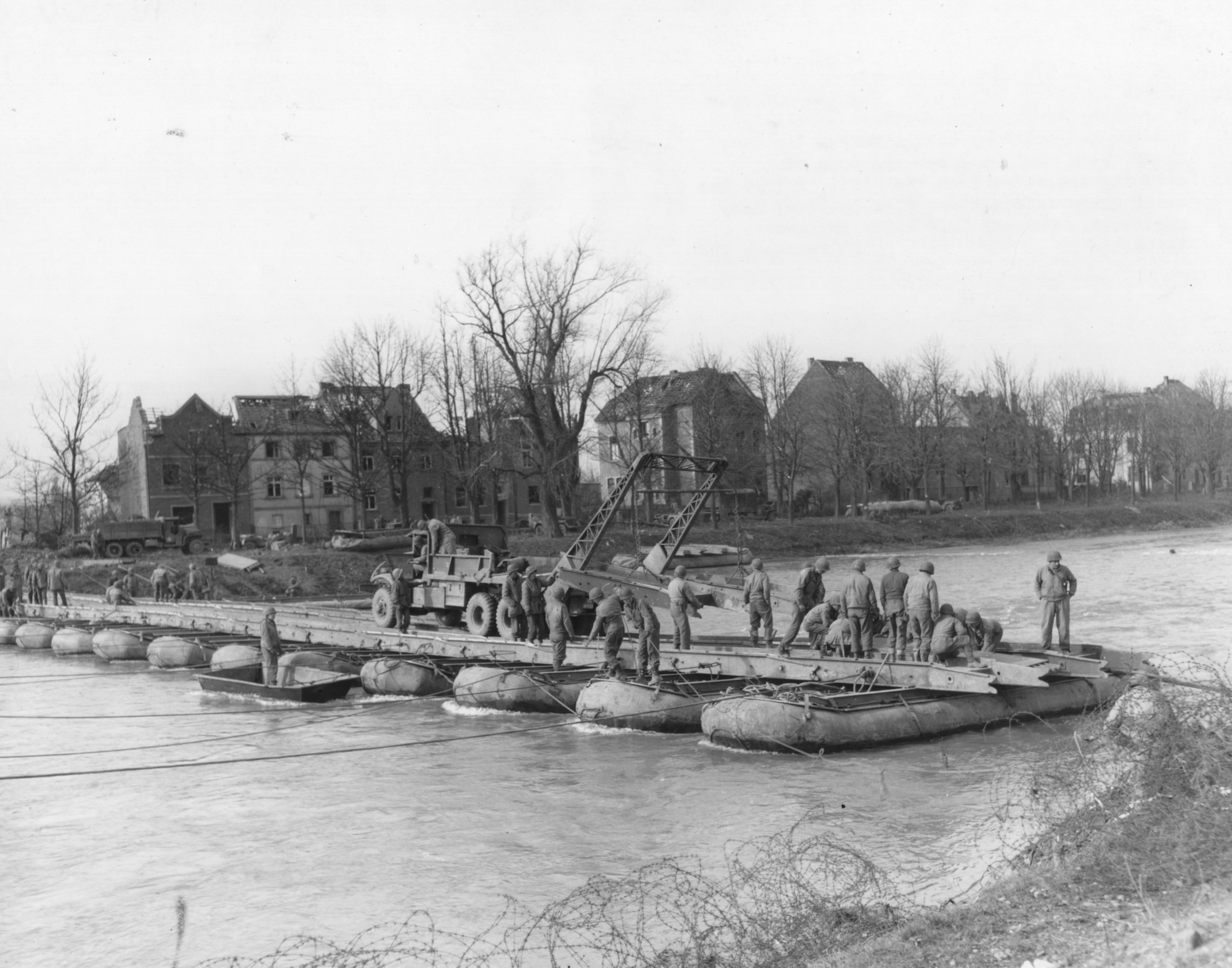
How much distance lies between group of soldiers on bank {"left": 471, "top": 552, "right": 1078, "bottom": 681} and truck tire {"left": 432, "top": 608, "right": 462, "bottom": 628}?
5945 millimetres

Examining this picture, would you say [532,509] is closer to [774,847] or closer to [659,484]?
[659,484]

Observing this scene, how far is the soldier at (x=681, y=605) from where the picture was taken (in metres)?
19.9

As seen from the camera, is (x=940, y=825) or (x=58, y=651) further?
(x=58, y=651)

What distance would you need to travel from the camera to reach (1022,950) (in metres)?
6.64

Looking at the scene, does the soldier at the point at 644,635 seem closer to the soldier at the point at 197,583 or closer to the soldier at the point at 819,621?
the soldier at the point at 819,621

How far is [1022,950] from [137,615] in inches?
1320

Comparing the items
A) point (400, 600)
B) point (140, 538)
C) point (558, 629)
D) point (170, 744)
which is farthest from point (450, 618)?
point (140, 538)

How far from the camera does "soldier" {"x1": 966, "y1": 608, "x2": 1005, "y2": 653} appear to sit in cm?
1817

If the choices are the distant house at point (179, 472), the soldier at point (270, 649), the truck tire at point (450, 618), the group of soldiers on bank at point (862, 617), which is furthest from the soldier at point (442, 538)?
the distant house at point (179, 472)

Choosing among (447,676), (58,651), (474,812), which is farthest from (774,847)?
(58,651)

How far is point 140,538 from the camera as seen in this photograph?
53688 millimetres

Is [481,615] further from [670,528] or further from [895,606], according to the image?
[895,606]

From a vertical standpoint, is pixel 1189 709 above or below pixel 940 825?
above

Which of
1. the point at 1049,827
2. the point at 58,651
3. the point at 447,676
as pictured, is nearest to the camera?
the point at 1049,827
